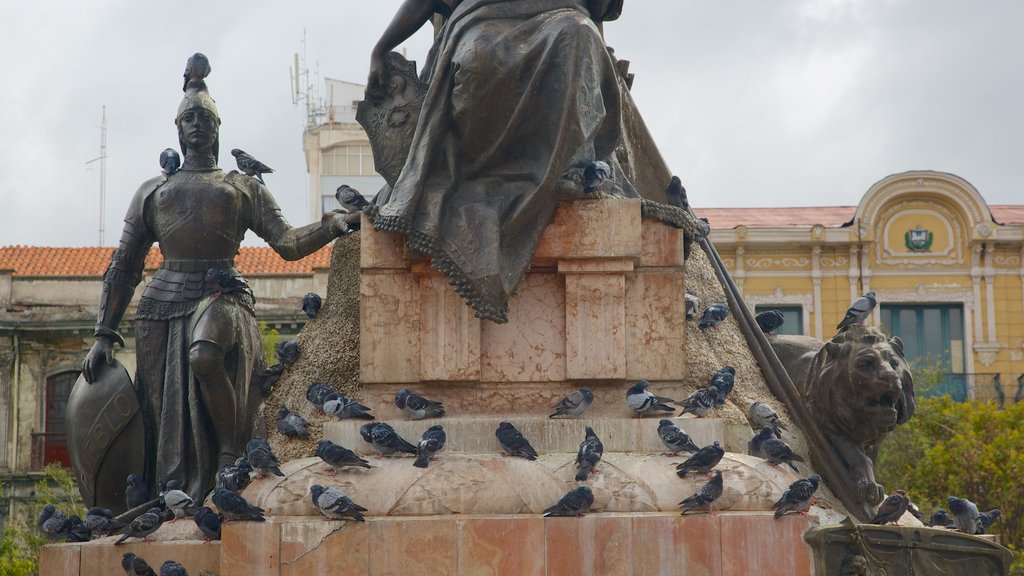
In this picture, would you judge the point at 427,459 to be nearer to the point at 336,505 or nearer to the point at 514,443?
the point at 514,443

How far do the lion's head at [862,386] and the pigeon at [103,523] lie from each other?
3.73 m

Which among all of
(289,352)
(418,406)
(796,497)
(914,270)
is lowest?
(796,497)

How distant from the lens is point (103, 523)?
8586 mm

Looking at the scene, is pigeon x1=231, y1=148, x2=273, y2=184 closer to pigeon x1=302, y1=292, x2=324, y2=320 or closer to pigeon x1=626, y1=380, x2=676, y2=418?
pigeon x1=302, y1=292, x2=324, y2=320

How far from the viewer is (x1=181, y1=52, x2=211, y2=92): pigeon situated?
980cm

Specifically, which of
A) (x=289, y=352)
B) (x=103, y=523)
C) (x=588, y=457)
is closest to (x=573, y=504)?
(x=588, y=457)

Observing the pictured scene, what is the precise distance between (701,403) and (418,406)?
1.38 m

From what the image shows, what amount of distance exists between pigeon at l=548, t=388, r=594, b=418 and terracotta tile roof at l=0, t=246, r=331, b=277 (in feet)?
90.7

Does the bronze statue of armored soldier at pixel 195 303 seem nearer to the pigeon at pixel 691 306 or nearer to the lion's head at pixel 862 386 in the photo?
the pigeon at pixel 691 306

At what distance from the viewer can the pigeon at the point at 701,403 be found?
8.09m

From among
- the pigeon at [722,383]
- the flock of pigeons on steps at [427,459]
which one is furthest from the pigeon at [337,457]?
the pigeon at [722,383]

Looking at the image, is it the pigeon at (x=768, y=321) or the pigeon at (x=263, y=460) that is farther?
the pigeon at (x=768, y=321)

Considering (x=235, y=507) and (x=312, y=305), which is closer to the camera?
(x=235, y=507)

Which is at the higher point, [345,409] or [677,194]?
[677,194]
